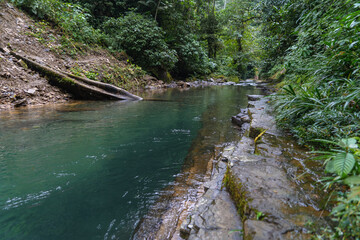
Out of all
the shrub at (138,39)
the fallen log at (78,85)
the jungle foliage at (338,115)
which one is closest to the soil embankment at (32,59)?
the fallen log at (78,85)

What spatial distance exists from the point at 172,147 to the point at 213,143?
2.55 ft

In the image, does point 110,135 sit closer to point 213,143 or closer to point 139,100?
point 213,143

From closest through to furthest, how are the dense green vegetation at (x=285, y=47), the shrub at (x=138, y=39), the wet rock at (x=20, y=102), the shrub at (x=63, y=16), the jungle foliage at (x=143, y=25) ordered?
the dense green vegetation at (x=285, y=47) < the wet rock at (x=20, y=102) < the shrub at (x=63, y=16) < the jungle foliage at (x=143, y=25) < the shrub at (x=138, y=39)

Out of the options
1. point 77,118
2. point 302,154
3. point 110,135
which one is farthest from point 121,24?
point 302,154

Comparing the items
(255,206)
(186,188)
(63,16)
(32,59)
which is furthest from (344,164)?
(63,16)

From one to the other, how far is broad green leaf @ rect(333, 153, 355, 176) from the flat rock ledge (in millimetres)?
310

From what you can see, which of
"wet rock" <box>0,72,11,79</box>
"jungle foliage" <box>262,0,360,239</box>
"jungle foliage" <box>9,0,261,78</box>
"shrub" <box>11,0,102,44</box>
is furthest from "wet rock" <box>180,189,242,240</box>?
"shrub" <box>11,0,102,44</box>

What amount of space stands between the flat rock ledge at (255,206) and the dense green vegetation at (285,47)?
182 mm

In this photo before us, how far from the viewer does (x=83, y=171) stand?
92.6 inches

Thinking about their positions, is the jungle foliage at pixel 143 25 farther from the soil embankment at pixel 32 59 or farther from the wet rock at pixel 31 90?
the wet rock at pixel 31 90

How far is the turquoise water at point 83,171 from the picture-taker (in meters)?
1.60

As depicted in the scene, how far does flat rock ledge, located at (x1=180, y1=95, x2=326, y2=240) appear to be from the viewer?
1.04 meters

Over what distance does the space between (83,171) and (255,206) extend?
201cm

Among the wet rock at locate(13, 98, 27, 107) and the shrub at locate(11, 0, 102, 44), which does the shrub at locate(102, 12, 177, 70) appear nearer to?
the shrub at locate(11, 0, 102, 44)
